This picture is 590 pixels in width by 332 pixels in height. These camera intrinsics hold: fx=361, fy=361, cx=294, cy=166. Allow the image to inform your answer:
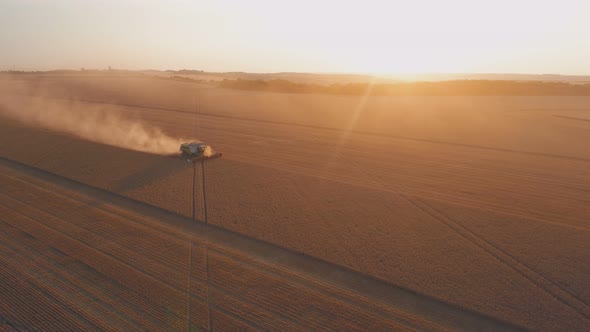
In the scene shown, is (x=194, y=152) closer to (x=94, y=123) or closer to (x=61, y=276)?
(x=61, y=276)

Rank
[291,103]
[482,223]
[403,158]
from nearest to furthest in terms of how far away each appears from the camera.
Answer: [482,223] → [403,158] → [291,103]

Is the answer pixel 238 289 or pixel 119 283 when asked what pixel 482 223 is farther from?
pixel 119 283

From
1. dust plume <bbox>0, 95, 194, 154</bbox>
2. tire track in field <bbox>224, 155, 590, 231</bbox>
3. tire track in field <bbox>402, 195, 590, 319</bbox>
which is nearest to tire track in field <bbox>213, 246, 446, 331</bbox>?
tire track in field <bbox>402, 195, 590, 319</bbox>

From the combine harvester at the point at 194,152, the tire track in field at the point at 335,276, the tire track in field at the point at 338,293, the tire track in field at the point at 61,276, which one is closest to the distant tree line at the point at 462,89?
the combine harvester at the point at 194,152

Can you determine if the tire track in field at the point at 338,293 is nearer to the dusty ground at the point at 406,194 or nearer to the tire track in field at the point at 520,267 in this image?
the dusty ground at the point at 406,194

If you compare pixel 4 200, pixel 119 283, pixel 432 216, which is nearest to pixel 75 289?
pixel 119 283

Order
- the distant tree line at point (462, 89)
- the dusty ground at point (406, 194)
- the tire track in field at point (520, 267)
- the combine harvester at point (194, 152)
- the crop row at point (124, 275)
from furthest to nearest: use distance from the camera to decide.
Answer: the distant tree line at point (462, 89) → the combine harvester at point (194, 152) → the dusty ground at point (406, 194) → the tire track in field at point (520, 267) → the crop row at point (124, 275)

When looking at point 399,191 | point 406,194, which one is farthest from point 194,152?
point 406,194
